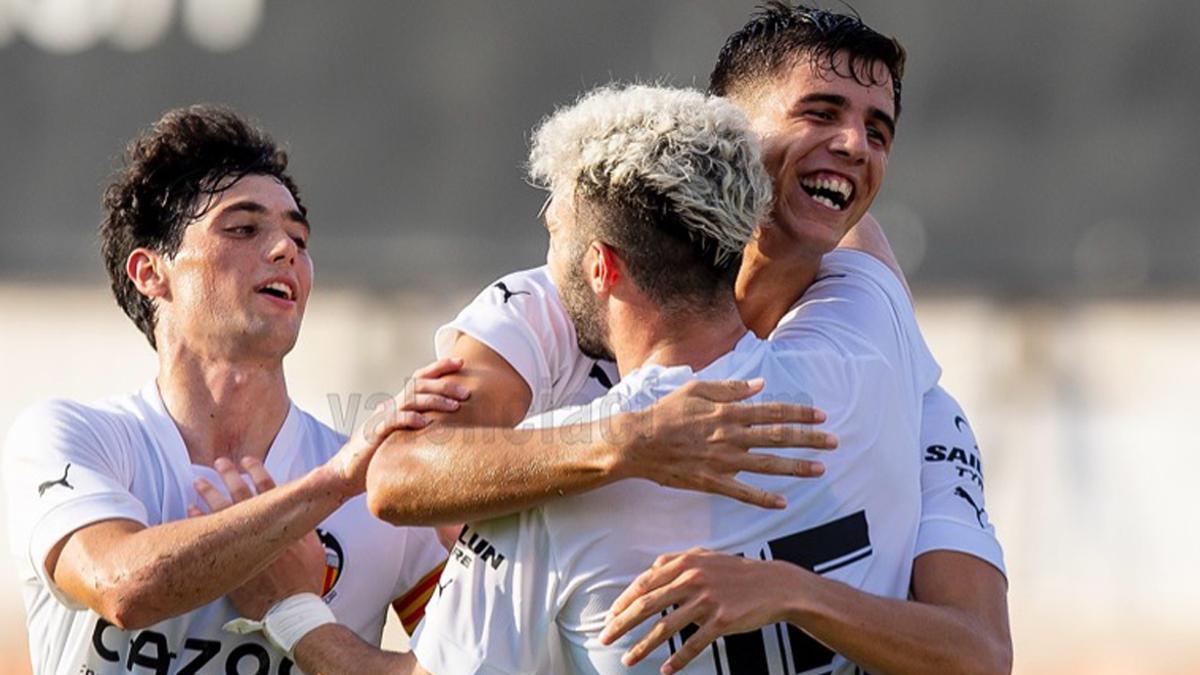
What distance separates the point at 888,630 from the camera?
10.1ft

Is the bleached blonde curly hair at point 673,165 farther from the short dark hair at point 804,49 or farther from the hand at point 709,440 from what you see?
the short dark hair at point 804,49

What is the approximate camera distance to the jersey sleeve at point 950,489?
337cm

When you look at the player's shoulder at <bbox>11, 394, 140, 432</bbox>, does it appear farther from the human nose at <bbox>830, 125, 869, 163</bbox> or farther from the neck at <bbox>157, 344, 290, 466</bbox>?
the human nose at <bbox>830, 125, 869, 163</bbox>

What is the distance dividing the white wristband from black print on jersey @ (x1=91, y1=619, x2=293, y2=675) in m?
0.11

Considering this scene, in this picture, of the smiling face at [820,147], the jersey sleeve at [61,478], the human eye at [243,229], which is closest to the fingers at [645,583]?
the smiling face at [820,147]

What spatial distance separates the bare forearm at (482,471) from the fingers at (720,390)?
157 mm

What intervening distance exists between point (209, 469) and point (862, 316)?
145 centimetres

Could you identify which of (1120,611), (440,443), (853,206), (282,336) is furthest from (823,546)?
(1120,611)

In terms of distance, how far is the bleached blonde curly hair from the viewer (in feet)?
10.2

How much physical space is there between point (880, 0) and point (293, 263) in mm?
7072

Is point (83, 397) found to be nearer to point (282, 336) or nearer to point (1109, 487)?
point (1109, 487)

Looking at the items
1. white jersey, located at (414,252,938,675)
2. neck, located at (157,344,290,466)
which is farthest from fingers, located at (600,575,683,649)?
neck, located at (157,344,290,466)

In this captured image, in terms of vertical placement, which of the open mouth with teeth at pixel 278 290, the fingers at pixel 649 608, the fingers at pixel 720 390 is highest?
the open mouth with teeth at pixel 278 290

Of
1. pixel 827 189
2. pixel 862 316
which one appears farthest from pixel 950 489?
pixel 827 189
